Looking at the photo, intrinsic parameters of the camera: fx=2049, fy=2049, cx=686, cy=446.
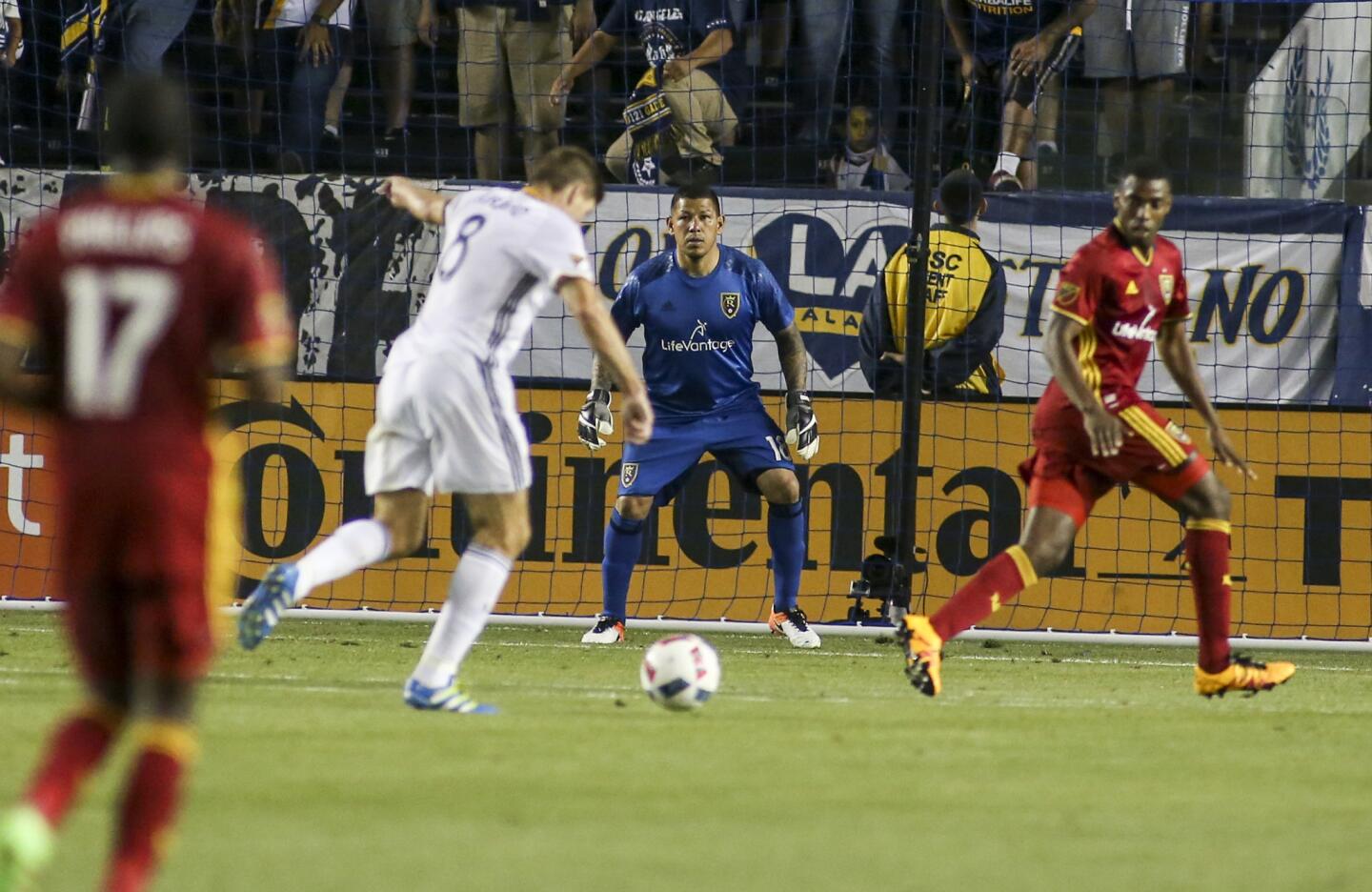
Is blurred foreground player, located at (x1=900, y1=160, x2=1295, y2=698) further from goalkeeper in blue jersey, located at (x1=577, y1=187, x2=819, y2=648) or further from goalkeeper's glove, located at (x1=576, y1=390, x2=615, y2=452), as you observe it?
goalkeeper's glove, located at (x1=576, y1=390, x2=615, y2=452)

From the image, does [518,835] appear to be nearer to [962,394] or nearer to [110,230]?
[110,230]

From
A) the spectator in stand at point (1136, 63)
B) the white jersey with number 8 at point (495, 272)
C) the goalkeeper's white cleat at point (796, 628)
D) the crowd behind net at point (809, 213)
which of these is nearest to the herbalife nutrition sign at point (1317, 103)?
the crowd behind net at point (809, 213)

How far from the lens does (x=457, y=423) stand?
23.0 feet

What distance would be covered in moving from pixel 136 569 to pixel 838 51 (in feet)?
32.7

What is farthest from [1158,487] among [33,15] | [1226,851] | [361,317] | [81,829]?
[33,15]

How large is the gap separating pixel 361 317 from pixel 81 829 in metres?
7.56

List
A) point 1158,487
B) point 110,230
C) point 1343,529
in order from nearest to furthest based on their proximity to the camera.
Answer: point 110,230 < point 1158,487 < point 1343,529

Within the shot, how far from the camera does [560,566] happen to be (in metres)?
11.5

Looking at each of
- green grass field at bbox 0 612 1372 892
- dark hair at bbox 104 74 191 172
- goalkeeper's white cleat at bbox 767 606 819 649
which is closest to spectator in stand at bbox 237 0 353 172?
goalkeeper's white cleat at bbox 767 606 819 649

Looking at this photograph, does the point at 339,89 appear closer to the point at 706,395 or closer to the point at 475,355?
the point at 706,395

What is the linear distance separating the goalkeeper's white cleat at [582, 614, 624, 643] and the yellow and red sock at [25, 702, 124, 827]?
21.4ft

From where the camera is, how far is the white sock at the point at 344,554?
274 inches

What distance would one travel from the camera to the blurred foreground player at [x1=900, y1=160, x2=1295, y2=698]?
7.62 meters

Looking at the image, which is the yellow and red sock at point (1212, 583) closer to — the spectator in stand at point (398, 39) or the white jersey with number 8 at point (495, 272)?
the white jersey with number 8 at point (495, 272)
